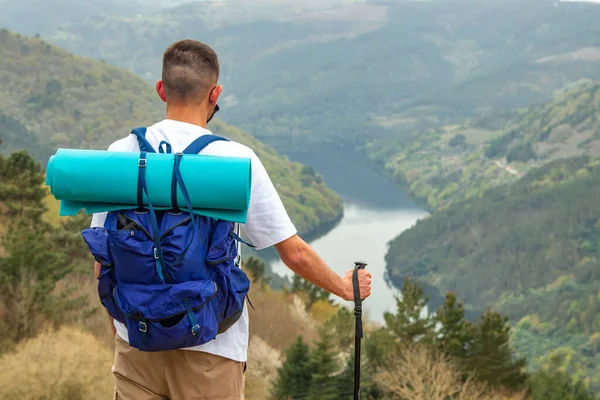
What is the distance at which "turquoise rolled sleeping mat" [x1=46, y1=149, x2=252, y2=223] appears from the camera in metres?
2.53

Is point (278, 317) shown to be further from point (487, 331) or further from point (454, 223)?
point (454, 223)

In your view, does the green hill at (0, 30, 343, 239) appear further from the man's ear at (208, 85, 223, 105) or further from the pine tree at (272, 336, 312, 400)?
the man's ear at (208, 85, 223, 105)

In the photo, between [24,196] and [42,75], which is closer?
[24,196]

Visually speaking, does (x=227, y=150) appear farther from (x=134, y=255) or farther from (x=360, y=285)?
(x=360, y=285)

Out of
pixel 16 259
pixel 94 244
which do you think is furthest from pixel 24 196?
pixel 94 244

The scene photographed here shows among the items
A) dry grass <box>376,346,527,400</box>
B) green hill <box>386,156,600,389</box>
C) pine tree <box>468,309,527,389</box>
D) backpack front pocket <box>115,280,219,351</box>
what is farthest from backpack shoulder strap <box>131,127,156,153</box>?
green hill <box>386,156,600,389</box>

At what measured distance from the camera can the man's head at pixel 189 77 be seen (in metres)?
2.78

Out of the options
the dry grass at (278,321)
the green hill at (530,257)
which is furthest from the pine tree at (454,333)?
the green hill at (530,257)

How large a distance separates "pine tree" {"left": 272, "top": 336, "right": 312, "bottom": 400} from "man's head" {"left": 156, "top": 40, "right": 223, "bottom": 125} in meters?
30.5

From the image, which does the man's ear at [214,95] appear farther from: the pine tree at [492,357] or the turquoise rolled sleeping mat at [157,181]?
the pine tree at [492,357]

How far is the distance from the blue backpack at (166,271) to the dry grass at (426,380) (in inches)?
1224

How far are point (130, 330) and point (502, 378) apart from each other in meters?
41.5

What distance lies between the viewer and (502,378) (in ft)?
135

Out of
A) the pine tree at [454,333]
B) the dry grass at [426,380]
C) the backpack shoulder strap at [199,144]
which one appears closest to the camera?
the backpack shoulder strap at [199,144]
